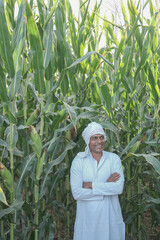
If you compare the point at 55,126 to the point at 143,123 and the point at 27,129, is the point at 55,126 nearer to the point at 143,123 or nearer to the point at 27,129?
the point at 27,129

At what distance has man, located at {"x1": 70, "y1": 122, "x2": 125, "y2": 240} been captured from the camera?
8.26 ft

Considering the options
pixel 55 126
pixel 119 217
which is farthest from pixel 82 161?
pixel 119 217

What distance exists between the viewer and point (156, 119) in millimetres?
3121

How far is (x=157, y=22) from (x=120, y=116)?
1.02 m

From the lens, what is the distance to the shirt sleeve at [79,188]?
2.51 meters

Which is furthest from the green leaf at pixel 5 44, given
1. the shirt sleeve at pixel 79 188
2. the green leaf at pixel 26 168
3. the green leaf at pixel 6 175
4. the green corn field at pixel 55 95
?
the shirt sleeve at pixel 79 188

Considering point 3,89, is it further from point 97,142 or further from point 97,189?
point 97,189

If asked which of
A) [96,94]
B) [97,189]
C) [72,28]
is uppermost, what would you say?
[72,28]

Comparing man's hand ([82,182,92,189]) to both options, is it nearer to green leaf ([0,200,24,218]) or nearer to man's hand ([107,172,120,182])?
man's hand ([107,172,120,182])

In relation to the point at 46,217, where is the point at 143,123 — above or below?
above

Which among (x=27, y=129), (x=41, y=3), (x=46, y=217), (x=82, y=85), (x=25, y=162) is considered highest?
(x=41, y=3)

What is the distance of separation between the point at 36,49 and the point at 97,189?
1.14 metres

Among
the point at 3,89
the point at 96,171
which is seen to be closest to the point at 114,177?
the point at 96,171

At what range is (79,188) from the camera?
2.53m
